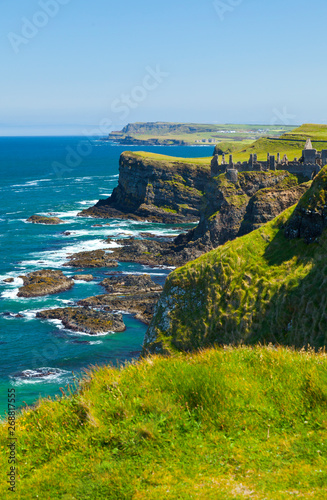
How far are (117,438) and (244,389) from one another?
2.68 m

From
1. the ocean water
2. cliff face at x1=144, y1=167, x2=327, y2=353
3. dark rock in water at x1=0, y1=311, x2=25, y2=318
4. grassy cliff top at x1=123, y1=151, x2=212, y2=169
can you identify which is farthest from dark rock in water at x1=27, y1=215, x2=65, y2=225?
cliff face at x1=144, y1=167, x2=327, y2=353

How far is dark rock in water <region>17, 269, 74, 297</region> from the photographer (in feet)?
237

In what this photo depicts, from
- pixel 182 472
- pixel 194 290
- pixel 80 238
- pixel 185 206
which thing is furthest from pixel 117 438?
pixel 185 206

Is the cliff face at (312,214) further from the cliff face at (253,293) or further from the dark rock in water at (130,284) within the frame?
the dark rock in water at (130,284)

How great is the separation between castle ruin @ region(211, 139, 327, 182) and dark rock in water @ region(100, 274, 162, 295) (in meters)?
29.8

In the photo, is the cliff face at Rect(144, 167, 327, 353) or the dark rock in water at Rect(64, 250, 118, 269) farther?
the dark rock in water at Rect(64, 250, 118, 269)

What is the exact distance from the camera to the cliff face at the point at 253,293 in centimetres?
2564

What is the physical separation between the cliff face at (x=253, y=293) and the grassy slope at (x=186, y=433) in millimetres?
14086

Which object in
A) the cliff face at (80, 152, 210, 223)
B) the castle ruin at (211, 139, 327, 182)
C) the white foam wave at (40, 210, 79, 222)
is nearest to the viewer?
the castle ruin at (211, 139, 327, 182)

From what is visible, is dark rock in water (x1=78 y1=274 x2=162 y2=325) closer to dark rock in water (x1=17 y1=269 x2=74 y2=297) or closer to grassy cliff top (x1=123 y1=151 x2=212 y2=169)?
dark rock in water (x1=17 y1=269 x2=74 y2=297)

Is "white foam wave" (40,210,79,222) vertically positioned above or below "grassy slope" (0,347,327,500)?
below

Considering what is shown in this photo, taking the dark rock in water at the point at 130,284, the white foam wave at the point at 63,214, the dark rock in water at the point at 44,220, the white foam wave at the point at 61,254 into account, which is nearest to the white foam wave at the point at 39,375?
the dark rock in water at the point at 130,284

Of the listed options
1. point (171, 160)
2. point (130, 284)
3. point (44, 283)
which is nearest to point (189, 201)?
point (171, 160)

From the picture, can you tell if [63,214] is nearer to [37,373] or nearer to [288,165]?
[288,165]
